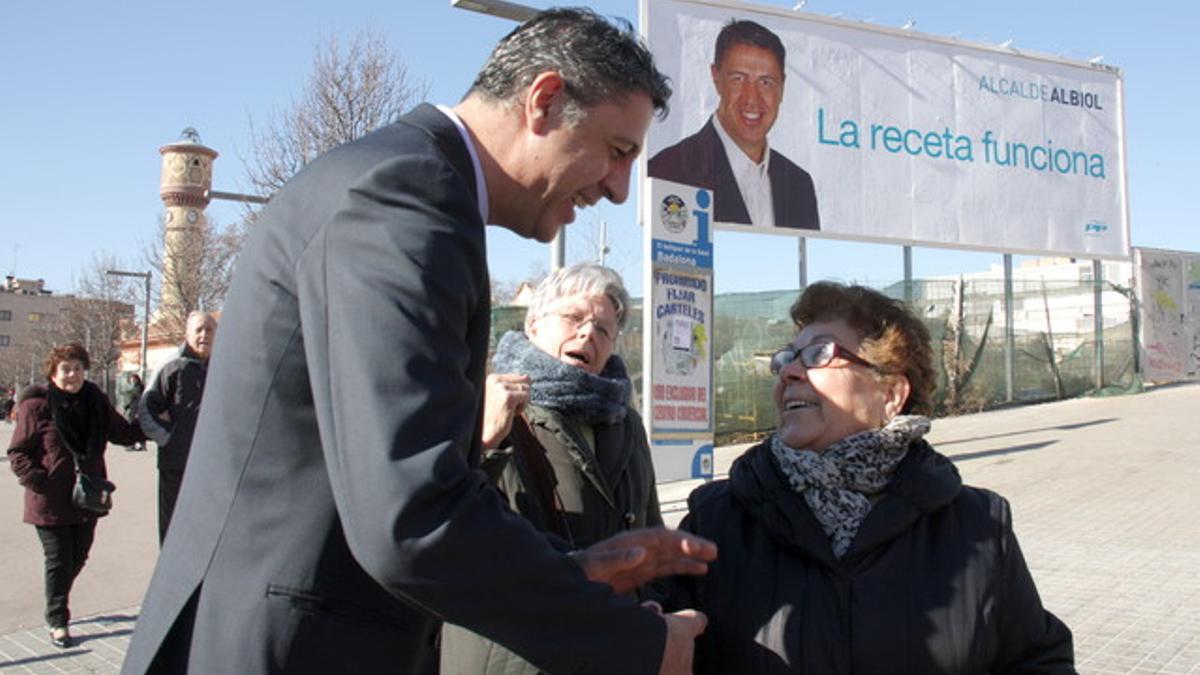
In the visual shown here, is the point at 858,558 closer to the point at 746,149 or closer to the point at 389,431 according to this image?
the point at 389,431

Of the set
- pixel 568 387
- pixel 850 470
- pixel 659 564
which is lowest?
pixel 659 564

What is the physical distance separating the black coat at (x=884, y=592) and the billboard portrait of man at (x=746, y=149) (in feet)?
45.7

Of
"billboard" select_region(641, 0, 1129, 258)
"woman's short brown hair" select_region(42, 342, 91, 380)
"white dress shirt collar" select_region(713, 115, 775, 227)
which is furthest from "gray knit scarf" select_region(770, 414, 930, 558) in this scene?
"white dress shirt collar" select_region(713, 115, 775, 227)

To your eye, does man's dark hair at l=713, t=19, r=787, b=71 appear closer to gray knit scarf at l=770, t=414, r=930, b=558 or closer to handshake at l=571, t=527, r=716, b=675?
gray knit scarf at l=770, t=414, r=930, b=558

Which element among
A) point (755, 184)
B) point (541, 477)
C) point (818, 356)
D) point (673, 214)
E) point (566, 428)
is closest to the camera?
point (818, 356)

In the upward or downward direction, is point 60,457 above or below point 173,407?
below

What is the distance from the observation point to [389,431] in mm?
1362

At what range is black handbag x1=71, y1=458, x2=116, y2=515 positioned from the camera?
6.80 metres

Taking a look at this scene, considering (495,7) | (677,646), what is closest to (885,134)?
(495,7)

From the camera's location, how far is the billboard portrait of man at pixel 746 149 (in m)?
16.7

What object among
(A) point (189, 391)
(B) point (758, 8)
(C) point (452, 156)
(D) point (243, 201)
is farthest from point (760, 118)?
(C) point (452, 156)

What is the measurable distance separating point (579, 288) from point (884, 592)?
1.78m

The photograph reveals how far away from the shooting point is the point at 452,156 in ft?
5.49

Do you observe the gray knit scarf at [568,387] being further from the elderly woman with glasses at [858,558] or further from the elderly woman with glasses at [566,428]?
the elderly woman with glasses at [858,558]
